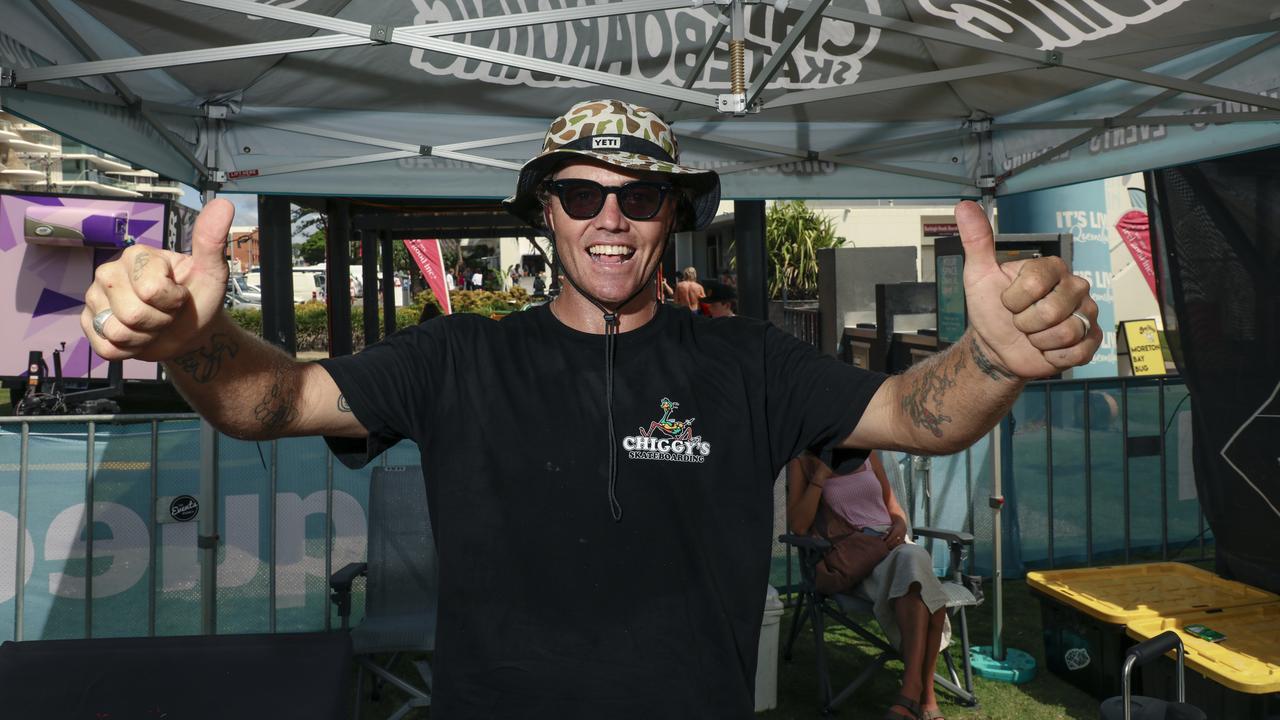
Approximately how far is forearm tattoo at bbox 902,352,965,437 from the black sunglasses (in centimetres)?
67

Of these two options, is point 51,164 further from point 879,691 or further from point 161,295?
point 161,295

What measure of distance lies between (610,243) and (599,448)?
0.47m

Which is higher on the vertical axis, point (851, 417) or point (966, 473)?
point (851, 417)

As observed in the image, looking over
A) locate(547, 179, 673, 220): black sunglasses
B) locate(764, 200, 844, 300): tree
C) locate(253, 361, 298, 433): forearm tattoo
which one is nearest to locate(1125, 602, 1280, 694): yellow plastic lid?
locate(547, 179, 673, 220): black sunglasses

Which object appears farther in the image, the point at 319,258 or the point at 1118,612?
the point at 319,258

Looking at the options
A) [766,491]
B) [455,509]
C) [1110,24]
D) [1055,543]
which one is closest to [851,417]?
[766,491]

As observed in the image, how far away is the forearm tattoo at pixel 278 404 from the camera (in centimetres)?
164

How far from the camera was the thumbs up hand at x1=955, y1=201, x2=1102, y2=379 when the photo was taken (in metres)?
1.38

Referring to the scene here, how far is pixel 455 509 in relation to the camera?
1775 millimetres

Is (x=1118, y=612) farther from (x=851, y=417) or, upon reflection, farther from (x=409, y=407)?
(x=409, y=407)

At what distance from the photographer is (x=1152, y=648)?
295 centimetres

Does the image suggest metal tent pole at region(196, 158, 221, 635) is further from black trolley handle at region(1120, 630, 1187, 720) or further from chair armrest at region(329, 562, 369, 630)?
black trolley handle at region(1120, 630, 1187, 720)

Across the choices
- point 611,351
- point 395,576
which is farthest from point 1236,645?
point 395,576

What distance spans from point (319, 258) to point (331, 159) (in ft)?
238
